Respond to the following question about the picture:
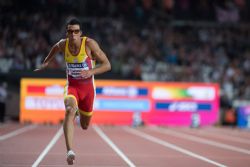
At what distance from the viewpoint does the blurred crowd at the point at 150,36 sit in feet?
78.2

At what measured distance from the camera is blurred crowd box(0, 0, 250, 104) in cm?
2384

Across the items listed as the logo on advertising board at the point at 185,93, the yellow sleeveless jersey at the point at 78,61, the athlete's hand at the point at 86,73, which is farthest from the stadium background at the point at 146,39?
the athlete's hand at the point at 86,73

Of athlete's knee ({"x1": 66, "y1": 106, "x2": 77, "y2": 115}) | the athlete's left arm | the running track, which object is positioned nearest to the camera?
athlete's knee ({"x1": 66, "y1": 106, "x2": 77, "y2": 115})

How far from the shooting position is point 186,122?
961 inches

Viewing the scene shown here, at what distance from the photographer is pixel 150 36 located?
1047 inches

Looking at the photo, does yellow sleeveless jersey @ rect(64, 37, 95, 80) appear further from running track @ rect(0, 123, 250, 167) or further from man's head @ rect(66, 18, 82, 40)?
running track @ rect(0, 123, 250, 167)

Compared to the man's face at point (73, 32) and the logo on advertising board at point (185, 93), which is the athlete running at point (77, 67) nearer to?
the man's face at point (73, 32)

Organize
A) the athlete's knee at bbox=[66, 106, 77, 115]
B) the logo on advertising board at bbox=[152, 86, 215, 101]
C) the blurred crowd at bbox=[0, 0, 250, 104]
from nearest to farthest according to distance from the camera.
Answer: the athlete's knee at bbox=[66, 106, 77, 115]
the blurred crowd at bbox=[0, 0, 250, 104]
the logo on advertising board at bbox=[152, 86, 215, 101]

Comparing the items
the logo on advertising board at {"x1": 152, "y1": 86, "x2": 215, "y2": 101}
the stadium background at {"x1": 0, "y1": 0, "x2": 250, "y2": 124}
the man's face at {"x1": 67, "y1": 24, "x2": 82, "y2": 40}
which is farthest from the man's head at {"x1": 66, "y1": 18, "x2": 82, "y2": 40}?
the logo on advertising board at {"x1": 152, "y1": 86, "x2": 215, "y2": 101}

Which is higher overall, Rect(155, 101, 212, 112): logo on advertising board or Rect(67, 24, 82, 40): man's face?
Rect(67, 24, 82, 40): man's face

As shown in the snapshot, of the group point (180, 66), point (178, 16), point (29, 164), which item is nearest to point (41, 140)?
point (29, 164)

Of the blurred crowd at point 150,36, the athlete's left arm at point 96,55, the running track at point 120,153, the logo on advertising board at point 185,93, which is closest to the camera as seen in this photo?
the athlete's left arm at point 96,55

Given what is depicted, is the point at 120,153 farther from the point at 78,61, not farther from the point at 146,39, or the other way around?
the point at 146,39

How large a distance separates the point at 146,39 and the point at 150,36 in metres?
0.23
